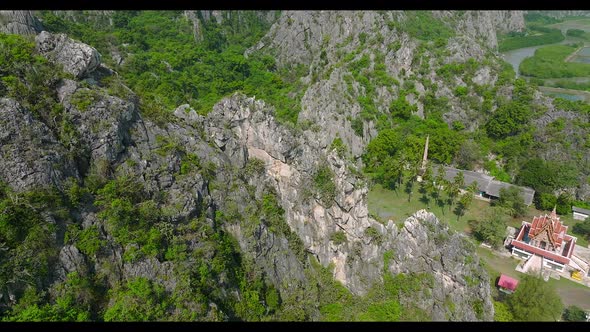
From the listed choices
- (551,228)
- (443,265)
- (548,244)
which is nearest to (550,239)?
(548,244)

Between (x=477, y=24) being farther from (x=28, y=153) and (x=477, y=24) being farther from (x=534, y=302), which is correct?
(x=28, y=153)

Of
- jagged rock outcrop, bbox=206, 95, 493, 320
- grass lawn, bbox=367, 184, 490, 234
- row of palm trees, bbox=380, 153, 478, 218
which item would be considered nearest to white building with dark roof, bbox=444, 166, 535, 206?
row of palm trees, bbox=380, 153, 478, 218

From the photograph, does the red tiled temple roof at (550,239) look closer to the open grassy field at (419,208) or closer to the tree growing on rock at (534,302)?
the open grassy field at (419,208)

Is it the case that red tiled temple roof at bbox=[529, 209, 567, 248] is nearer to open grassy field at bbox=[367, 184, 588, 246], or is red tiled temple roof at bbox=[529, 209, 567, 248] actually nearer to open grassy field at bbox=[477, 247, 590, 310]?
open grassy field at bbox=[477, 247, 590, 310]

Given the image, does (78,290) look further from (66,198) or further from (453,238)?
(453,238)

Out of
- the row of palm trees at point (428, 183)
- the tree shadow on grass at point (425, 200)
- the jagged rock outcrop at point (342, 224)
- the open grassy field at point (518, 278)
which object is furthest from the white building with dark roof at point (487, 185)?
the jagged rock outcrop at point (342, 224)

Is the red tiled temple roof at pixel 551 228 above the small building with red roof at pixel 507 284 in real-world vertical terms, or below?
above
